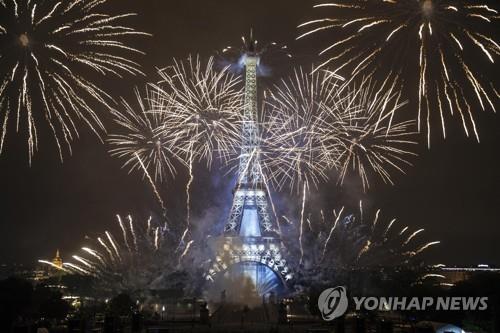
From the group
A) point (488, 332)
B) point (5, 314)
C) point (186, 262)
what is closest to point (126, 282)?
point (186, 262)

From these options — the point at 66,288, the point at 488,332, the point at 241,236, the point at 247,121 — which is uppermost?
the point at 247,121

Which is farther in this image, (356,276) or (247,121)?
(247,121)

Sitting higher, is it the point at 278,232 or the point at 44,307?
the point at 278,232

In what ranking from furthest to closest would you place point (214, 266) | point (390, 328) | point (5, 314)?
point (214, 266) → point (5, 314) → point (390, 328)

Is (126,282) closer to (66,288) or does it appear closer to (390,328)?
(66,288)

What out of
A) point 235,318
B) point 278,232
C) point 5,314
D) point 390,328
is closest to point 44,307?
point 5,314

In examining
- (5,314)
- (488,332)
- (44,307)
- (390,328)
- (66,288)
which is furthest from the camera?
(66,288)
